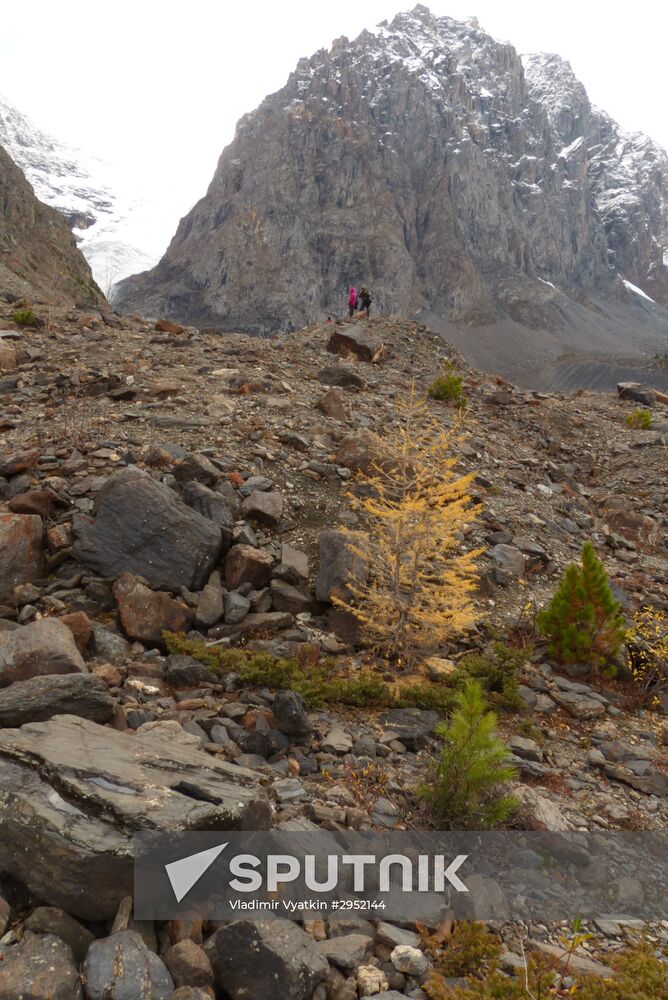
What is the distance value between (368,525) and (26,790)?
719 cm

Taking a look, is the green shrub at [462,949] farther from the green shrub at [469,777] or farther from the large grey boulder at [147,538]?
the large grey boulder at [147,538]

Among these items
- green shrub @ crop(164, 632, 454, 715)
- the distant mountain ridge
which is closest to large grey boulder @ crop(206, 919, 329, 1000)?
green shrub @ crop(164, 632, 454, 715)

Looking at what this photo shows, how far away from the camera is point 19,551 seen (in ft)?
24.9

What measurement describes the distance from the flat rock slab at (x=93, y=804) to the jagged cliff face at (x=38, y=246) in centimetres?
3120

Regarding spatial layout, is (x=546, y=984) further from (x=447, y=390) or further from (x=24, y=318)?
(x=24, y=318)

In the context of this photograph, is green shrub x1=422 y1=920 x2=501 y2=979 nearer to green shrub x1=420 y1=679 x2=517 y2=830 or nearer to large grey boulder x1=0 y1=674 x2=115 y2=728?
green shrub x1=420 y1=679 x2=517 y2=830

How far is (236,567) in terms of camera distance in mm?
8484

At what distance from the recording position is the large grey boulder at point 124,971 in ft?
9.33

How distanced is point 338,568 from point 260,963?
221 inches

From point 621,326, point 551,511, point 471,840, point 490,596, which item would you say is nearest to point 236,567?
point 490,596

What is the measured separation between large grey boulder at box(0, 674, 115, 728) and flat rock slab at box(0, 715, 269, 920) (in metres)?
0.34

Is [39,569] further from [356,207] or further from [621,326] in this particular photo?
[621,326]

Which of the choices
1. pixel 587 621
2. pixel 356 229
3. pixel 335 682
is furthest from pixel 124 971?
pixel 356 229

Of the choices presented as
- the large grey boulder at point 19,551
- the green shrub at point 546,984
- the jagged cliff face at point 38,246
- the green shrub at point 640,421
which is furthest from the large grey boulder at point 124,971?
the jagged cliff face at point 38,246
